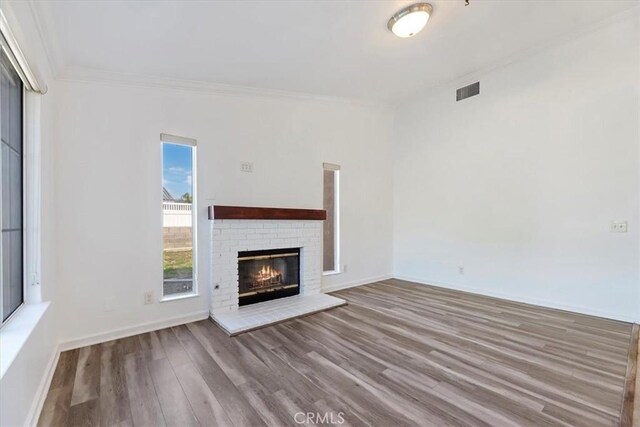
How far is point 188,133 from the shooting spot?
124 inches

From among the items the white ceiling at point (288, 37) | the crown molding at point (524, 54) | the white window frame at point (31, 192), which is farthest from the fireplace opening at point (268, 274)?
the crown molding at point (524, 54)

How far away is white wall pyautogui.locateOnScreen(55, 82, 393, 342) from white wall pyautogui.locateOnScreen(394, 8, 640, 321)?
1942 millimetres

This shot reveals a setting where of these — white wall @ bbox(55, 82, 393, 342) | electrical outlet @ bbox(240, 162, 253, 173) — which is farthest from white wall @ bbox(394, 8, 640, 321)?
electrical outlet @ bbox(240, 162, 253, 173)

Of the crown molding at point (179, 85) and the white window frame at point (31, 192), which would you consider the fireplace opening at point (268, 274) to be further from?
the crown molding at point (179, 85)

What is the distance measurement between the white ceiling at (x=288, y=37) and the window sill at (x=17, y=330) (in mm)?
1899

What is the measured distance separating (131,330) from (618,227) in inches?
204

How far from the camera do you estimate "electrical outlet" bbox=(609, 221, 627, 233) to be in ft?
10.1

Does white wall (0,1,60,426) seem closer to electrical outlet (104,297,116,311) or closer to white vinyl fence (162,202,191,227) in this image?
electrical outlet (104,297,116,311)

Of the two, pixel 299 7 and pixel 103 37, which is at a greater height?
pixel 299 7

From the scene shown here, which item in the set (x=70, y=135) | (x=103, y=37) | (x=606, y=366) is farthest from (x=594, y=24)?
(x=70, y=135)

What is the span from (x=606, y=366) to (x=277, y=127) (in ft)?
13.0

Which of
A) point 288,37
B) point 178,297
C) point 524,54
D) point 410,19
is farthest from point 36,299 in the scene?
point 524,54

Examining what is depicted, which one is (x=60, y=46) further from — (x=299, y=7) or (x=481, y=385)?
(x=481, y=385)

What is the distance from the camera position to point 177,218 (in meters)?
3.13
